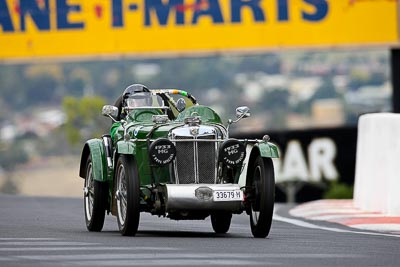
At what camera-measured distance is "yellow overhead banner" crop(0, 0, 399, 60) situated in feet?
107

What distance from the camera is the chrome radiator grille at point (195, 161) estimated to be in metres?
14.7

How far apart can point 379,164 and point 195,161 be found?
572cm

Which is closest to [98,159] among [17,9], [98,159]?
[98,159]

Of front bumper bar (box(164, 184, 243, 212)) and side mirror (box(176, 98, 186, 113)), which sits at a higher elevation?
side mirror (box(176, 98, 186, 113))

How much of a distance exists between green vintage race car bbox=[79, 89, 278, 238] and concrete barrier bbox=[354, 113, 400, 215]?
389 centimetres

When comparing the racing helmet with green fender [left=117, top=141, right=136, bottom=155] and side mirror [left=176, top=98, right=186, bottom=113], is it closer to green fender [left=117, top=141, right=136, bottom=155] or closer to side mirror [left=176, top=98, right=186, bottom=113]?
side mirror [left=176, top=98, right=186, bottom=113]

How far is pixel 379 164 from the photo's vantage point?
65.3 ft

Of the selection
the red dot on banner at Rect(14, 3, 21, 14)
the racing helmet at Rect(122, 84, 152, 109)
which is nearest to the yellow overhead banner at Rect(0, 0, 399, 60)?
the red dot on banner at Rect(14, 3, 21, 14)

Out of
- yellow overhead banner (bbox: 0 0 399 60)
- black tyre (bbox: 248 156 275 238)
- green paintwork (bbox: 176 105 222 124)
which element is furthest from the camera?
yellow overhead banner (bbox: 0 0 399 60)

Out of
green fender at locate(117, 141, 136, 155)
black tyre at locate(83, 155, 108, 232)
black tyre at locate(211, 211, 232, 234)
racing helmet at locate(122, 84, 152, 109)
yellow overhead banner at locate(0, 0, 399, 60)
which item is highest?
yellow overhead banner at locate(0, 0, 399, 60)

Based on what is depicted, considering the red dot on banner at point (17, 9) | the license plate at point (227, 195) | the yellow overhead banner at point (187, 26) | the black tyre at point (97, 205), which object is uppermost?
the red dot on banner at point (17, 9)

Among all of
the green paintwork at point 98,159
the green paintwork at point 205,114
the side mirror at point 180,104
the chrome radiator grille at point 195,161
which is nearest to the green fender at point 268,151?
the chrome radiator grille at point 195,161

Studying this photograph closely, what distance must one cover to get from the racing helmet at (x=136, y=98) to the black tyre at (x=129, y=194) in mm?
1283

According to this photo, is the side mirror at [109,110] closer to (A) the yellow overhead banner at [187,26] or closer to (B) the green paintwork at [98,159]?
(B) the green paintwork at [98,159]
